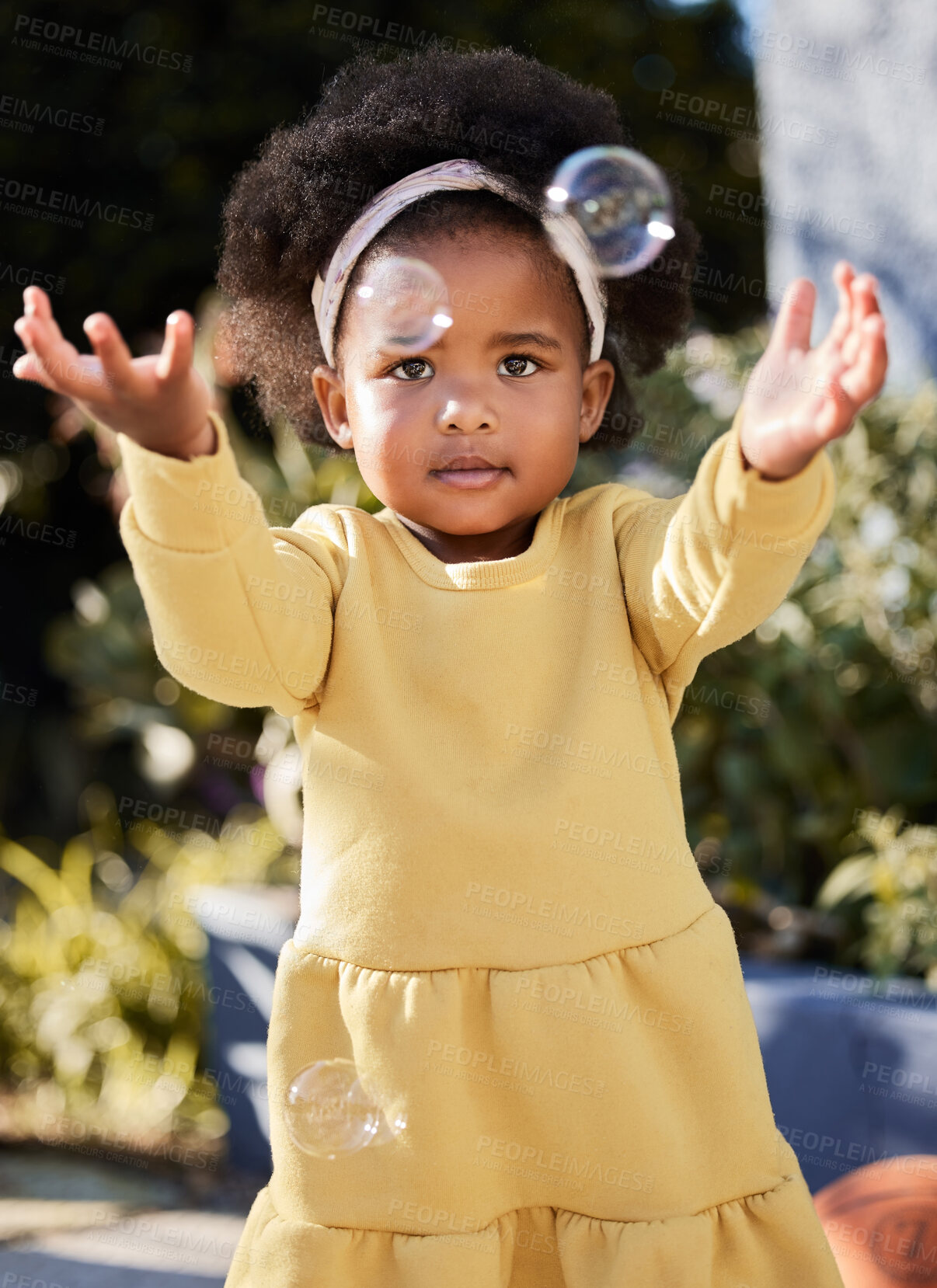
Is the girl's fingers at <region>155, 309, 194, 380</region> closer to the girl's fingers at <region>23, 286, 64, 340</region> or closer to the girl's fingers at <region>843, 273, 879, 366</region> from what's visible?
the girl's fingers at <region>23, 286, 64, 340</region>

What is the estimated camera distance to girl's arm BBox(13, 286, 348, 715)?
3.87ft

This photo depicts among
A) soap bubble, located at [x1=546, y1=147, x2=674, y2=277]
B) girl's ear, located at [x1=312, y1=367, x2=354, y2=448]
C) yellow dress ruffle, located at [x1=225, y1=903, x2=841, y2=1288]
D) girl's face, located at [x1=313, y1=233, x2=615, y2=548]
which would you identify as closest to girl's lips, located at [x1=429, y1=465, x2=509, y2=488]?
girl's face, located at [x1=313, y1=233, x2=615, y2=548]

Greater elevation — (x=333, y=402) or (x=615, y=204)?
(x=615, y=204)

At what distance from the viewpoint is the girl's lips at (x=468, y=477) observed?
1.48 m

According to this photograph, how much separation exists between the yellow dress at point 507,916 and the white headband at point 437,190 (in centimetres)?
31

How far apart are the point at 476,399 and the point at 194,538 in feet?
1.21

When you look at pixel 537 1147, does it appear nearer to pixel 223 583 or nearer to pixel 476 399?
pixel 223 583

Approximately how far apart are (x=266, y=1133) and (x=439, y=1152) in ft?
6.15

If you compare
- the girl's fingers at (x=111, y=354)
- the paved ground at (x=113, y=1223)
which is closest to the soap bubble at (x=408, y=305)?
the girl's fingers at (x=111, y=354)

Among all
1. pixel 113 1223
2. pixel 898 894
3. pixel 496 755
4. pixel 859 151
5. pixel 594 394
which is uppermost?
pixel 859 151

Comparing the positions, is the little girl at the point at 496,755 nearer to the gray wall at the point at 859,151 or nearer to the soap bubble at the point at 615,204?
the soap bubble at the point at 615,204

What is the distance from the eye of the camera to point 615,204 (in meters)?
1.62

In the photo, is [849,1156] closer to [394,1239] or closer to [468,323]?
[394,1239]

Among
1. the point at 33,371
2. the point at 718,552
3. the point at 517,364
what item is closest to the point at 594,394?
the point at 517,364
